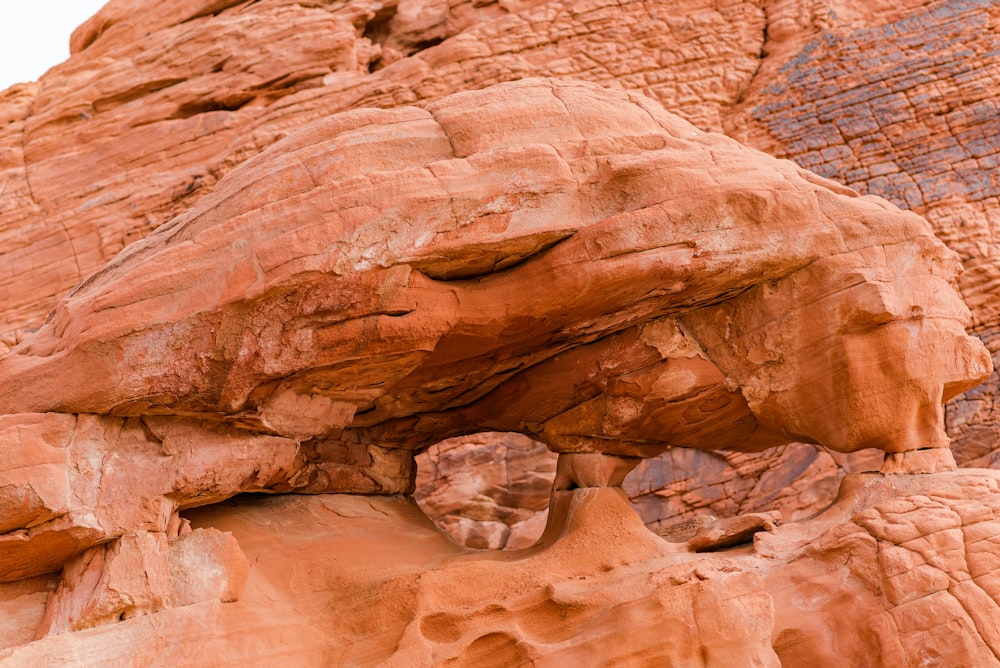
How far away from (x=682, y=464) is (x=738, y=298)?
4907 mm

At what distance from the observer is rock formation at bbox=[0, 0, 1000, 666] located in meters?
4.79

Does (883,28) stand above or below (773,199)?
below

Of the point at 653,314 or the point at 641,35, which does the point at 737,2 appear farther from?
the point at 653,314

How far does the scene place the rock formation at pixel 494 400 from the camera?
4785 millimetres

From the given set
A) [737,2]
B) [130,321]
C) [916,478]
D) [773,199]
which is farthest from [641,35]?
[130,321]

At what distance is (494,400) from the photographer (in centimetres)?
631

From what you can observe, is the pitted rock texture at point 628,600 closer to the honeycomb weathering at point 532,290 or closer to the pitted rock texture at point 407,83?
the honeycomb weathering at point 532,290

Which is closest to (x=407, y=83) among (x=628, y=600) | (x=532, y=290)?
(x=532, y=290)

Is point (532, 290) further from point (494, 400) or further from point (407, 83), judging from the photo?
point (407, 83)

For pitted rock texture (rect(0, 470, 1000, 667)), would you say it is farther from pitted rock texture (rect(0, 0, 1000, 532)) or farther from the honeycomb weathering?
pitted rock texture (rect(0, 0, 1000, 532))

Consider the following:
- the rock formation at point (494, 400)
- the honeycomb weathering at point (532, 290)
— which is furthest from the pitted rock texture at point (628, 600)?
the honeycomb weathering at point (532, 290)

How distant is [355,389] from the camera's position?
5.45 metres

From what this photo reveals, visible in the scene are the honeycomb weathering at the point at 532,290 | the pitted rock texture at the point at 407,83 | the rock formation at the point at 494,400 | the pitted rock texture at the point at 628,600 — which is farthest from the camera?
the pitted rock texture at the point at 407,83

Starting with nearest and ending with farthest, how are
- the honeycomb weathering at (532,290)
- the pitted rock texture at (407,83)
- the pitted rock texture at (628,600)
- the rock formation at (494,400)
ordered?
the pitted rock texture at (628,600), the rock formation at (494,400), the honeycomb weathering at (532,290), the pitted rock texture at (407,83)
